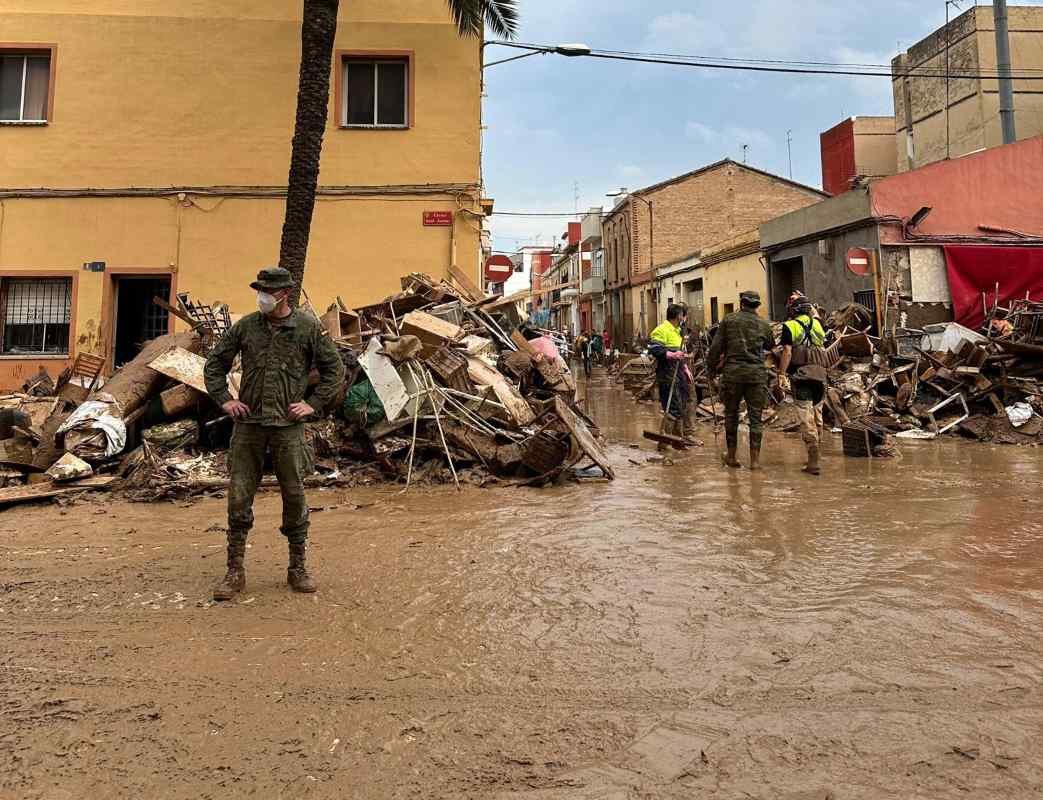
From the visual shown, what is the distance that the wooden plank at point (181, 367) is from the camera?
24.7ft

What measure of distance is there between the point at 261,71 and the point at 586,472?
10.7m

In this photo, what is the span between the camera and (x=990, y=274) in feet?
49.6

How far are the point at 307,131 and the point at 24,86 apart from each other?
7.72 m

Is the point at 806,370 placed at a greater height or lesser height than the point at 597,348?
lesser

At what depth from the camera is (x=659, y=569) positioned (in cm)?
435

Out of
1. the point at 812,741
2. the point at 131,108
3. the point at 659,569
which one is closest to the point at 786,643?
the point at 812,741

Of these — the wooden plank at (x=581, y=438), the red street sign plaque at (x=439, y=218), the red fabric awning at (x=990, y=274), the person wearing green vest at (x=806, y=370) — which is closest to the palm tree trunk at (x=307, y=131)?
the red street sign plaque at (x=439, y=218)

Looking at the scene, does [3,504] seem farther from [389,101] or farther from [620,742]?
[389,101]

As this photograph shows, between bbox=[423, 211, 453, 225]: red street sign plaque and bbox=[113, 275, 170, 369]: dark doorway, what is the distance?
5.28 metres

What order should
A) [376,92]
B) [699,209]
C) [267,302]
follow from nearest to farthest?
[267,302] < [376,92] < [699,209]

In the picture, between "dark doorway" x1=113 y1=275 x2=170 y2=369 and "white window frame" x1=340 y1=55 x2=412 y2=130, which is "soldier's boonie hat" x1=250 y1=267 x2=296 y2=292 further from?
"dark doorway" x1=113 y1=275 x2=170 y2=369

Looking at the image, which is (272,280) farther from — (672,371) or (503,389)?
(672,371)

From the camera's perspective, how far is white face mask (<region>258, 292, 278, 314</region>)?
391 centimetres

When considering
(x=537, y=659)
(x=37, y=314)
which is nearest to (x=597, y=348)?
(x=37, y=314)
